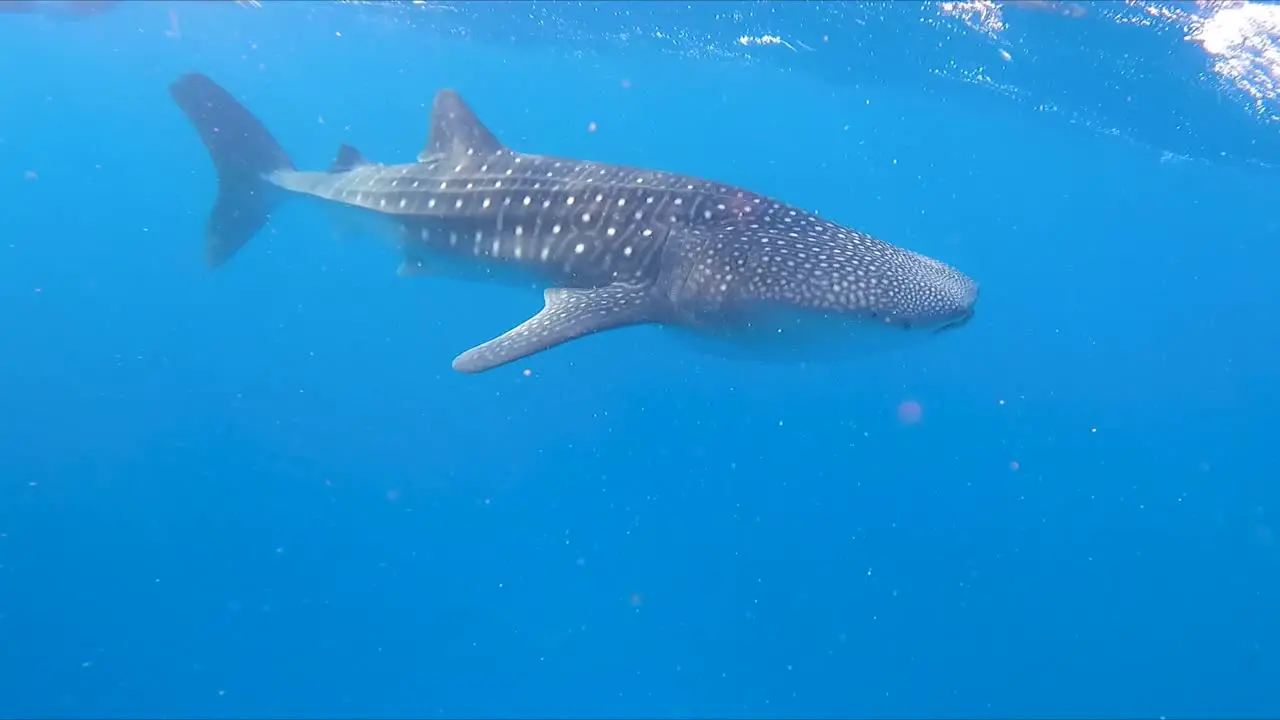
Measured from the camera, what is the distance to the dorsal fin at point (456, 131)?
8.05 m

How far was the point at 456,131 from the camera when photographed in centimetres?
816

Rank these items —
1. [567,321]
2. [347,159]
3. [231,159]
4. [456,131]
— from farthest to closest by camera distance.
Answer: [231,159]
[347,159]
[456,131]
[567,321]

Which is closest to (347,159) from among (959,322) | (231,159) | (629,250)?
(231,159)

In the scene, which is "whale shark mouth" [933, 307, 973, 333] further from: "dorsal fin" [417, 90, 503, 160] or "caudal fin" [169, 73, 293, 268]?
"caudal fin" [169, 73, 293, 268]

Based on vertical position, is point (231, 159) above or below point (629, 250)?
below

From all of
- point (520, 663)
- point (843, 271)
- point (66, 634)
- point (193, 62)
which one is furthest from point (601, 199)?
point (193, 62)

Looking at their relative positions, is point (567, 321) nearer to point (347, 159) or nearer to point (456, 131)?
point (456, 131)

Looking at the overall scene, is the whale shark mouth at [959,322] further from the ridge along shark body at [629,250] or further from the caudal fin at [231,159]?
the caudal fin at [231,159]

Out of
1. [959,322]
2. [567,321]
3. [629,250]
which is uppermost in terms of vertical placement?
[959,322]

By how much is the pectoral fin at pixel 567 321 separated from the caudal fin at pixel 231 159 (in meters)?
5.76

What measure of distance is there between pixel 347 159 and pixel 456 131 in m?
2.33

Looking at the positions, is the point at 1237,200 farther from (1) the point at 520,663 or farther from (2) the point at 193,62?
(2) the point at 193,62

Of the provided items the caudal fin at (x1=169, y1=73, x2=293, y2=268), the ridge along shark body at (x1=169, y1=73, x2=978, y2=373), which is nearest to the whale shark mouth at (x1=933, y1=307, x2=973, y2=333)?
the ridge along shark body at (x1=169, y1=73, x2=978, y2=373)

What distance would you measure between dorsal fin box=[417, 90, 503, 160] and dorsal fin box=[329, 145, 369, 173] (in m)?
1.84
